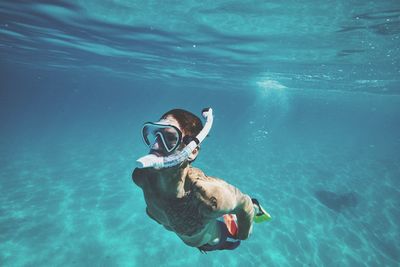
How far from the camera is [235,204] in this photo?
2820 millimetres

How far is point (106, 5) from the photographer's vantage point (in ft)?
38.8

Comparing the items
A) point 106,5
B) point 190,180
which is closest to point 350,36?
point 106,5

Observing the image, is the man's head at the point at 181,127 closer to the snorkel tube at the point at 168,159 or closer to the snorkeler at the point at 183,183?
the snorkeler at the point at 183,183

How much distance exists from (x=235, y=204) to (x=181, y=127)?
1.03m

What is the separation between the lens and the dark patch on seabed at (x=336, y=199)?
54.2 feet

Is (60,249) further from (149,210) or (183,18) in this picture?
(183,18)

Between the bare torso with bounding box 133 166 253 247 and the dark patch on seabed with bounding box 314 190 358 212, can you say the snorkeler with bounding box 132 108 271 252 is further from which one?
the dark patch on seabed with bounding box 314 190 358 212

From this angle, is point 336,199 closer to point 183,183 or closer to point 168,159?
point 183,183

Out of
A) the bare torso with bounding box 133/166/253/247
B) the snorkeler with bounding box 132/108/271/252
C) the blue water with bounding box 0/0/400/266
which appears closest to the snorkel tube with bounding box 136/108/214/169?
the snorkeler with bounding box 132/108/271/252

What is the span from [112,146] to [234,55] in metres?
18.9

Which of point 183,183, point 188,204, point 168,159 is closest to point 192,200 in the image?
point 188,204

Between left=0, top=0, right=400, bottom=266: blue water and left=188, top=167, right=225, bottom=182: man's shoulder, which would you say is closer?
left=188, top=167, right=225, bottom=182: man's shoulder

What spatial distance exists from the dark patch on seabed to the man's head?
16349 mm

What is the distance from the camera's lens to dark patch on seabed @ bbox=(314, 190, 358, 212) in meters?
16.5
